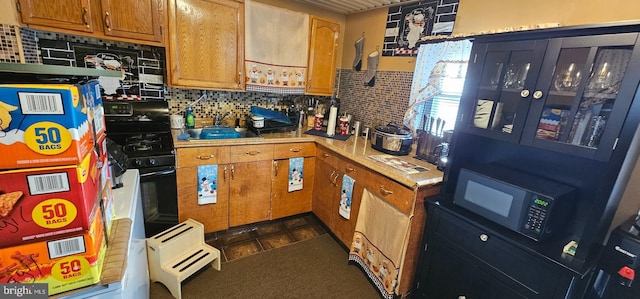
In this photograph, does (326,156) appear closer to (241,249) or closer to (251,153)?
(251,153)

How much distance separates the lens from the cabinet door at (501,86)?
1.21 metres

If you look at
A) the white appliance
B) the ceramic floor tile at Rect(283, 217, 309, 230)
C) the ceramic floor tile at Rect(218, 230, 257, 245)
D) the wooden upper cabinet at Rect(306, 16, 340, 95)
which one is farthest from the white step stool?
the wooden upper cabinet at Rect(306, 16, 340, 95)

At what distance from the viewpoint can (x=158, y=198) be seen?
195cm

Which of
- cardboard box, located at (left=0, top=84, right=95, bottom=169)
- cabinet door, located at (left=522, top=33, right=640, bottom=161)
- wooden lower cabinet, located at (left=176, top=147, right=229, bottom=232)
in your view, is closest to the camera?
cardboard box, located at (left=0, top=84, right=95, bottom=169)

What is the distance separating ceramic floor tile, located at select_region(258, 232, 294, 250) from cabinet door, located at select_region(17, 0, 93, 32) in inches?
79.7

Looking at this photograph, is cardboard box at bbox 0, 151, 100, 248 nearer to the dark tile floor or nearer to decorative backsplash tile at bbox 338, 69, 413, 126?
the dark tile floor

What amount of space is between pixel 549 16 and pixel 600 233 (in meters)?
1.21

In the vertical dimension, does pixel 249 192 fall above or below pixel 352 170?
below

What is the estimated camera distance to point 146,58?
2242 mm

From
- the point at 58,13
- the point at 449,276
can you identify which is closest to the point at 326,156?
the point at 449,276

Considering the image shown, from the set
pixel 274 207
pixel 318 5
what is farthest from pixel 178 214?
pixel 318 5

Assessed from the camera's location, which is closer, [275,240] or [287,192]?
[275,240]

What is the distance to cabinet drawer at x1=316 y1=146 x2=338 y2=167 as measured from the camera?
2.28 metres

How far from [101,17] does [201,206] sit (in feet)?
4.98
